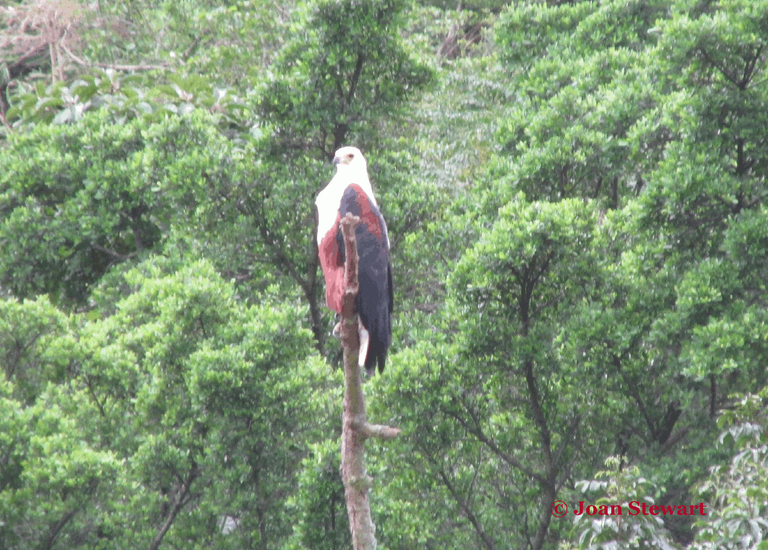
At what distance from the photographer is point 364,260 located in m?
5.35

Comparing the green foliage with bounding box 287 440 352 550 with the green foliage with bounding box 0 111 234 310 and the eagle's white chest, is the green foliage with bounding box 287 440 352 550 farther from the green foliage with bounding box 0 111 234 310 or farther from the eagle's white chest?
the green foliage with bounding box 0 111 234 310

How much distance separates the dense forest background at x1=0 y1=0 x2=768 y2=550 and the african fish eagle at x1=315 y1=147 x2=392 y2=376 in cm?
145

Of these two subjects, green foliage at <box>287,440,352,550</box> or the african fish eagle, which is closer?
the african fish eagle

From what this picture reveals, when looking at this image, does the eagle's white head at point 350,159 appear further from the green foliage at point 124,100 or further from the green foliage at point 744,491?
the green foliage at point 124,100

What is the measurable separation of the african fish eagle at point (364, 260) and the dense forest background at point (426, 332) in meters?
1.45

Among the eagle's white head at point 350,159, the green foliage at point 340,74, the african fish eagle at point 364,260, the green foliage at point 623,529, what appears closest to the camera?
the green foliage at point 623,529

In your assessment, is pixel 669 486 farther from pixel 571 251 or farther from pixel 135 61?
pixel 135 61

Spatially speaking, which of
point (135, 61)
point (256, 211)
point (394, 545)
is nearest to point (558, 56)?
point (256, 211)

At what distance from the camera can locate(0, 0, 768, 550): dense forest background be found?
262 inches

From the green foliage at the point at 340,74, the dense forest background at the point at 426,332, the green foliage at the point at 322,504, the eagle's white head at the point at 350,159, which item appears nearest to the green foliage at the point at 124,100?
the dense forest background at the point at 426,332

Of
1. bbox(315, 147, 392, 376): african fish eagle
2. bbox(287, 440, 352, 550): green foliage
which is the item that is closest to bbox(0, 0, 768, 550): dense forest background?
bbox(287, 440, 352, 550): green foliage

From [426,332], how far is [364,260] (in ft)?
7.71

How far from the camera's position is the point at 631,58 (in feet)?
32.8

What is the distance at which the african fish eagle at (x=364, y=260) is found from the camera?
16.5 feet
